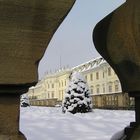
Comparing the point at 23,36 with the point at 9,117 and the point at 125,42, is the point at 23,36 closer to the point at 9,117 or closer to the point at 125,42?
the point at 9,117

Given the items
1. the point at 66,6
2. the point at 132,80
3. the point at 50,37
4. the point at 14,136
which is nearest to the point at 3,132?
the point at 14,136

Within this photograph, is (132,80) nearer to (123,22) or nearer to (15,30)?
(123,22)

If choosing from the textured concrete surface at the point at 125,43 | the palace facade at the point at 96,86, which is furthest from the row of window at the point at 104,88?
the textured concrete surface at the point at 125,43

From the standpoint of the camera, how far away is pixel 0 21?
4.45 feet

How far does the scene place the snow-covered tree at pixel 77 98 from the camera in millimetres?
14023

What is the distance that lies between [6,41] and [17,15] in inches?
4.2

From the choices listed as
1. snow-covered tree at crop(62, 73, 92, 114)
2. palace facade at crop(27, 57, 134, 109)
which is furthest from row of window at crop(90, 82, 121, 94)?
snow-covered tree at crop(62, 73, 92, 114)

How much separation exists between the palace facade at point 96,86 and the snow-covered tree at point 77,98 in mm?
1882

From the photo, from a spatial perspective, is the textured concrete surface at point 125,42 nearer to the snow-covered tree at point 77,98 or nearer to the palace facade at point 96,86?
the palace facade at point 96,86

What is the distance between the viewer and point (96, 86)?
150ft

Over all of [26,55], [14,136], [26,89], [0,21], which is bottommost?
[14,136]

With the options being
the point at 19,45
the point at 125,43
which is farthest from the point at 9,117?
the point at 125,43

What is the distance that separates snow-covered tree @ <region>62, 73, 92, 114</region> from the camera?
14.0 meters

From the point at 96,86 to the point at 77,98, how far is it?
103ft
